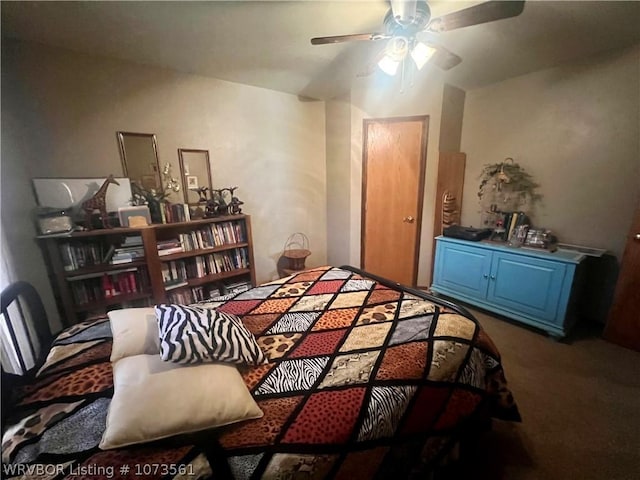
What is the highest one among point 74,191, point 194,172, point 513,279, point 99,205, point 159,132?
point 159,132

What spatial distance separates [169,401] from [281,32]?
2.20m

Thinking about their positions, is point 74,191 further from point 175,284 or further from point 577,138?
point 577,138

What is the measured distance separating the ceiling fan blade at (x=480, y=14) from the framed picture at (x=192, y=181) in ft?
7.44

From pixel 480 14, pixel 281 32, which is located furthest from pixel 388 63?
pixel 281 32

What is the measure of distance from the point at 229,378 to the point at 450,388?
3.05ft

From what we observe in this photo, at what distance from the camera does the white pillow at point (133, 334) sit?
43.9 inches

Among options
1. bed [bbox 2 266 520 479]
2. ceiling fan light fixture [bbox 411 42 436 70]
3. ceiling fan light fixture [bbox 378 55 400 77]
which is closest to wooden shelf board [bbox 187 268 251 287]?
bed [bbox 2 266 520 479]

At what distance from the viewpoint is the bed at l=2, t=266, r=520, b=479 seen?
77 cm

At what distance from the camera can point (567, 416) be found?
1584 mm

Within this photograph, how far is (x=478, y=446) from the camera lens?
1.44 meters

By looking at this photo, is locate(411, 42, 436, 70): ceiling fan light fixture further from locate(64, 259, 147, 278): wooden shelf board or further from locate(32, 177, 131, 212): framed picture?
locate(64, 259, 147, 278): wooden shelf board

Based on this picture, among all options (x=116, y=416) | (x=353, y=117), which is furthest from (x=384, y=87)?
(x=116, y=416)

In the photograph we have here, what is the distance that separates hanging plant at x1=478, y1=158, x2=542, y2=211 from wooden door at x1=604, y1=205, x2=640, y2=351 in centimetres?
79

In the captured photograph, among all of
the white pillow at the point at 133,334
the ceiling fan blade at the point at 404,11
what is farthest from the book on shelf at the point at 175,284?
the ceiling fan blade at the point at 404,11
